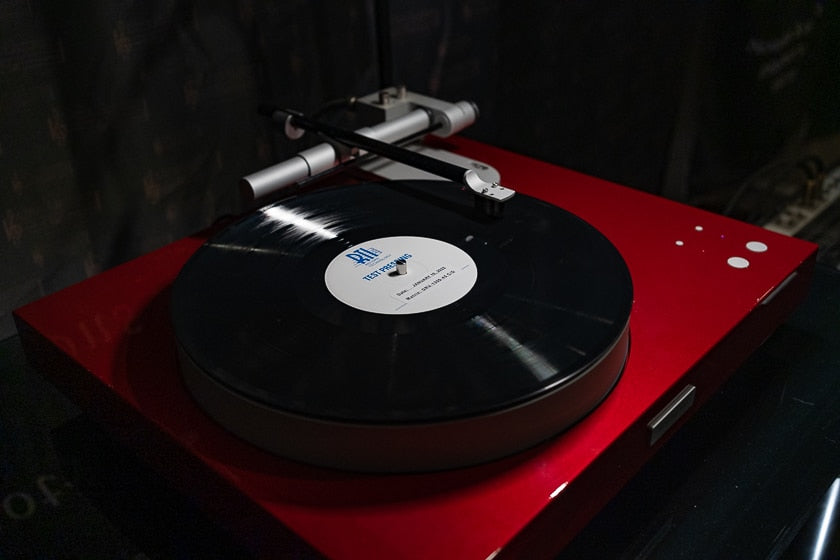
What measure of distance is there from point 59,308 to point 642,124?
3.25 ft

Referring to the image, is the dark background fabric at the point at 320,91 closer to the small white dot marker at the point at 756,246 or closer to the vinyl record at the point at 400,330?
the vinyl record at the point at 400,330

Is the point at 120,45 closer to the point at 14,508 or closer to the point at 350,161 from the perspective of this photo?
the point at 350,161

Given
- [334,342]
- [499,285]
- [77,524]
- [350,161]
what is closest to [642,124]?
[350,161]

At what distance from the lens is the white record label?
0.74m

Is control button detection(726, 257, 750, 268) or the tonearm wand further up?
the tonearm wand

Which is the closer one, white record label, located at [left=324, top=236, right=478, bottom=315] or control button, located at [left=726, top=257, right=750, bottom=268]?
white record label, located at [left=324, top=236, right=478, bottom=315]

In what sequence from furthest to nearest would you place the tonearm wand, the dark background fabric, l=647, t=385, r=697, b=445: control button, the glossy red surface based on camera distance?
the dark background fabric
the tonearm wand
l=647, t=385, r=697, b=445: control button
the glossy red surface

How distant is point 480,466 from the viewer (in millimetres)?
635

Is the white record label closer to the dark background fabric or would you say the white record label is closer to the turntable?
the turntable

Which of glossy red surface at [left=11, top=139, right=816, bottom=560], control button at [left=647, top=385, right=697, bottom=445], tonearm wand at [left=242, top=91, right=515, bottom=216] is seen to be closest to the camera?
glossy red surface at [left=11, top=139, right=816, bottom=560]

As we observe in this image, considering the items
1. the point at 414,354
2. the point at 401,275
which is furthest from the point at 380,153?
the point at 414,354

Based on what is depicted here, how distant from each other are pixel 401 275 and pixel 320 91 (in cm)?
61

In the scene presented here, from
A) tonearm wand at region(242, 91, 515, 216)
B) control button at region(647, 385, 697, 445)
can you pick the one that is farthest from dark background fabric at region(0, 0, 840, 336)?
control button at region(647, 385, 697, 445)

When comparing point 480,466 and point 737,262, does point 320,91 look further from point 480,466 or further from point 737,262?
point 480,466
